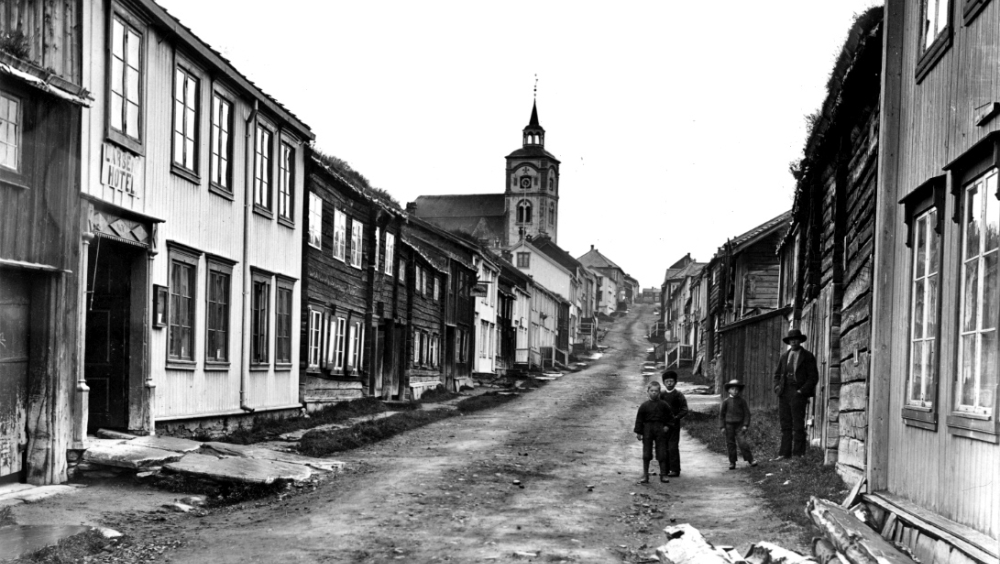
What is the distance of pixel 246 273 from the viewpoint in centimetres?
1845

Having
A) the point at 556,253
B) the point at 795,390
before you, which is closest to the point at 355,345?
the point at 795,390

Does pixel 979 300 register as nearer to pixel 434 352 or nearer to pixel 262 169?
pixel 262 169

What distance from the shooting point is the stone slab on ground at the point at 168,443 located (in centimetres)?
1276

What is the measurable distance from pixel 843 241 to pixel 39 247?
1042cm

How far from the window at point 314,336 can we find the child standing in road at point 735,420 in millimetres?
10211

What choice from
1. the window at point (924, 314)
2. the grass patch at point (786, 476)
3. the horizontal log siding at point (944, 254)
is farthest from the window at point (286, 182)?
the window at point (924, 314)

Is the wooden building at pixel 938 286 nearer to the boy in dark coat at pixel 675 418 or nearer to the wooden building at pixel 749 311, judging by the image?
the boy in dark coat at pixel 675 418

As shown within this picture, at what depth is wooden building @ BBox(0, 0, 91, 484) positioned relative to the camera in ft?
35.3

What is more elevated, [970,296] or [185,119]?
[185,119]

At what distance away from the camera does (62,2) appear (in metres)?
11.8

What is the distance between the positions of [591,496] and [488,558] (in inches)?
169

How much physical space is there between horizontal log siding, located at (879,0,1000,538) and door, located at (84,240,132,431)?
31.4 feet

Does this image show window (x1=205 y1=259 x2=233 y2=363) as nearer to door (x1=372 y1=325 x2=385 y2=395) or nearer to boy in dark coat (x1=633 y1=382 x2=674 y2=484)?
boy in dark coat (x1=633 y1=382 x2=674 y2=484)

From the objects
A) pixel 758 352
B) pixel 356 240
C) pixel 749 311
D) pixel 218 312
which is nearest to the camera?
pixel 218 312
